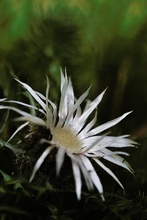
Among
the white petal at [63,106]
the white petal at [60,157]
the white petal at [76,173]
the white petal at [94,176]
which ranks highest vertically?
the white petal at [63,106]

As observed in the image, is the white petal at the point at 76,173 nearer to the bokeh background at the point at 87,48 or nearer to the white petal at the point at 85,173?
the white petal at the point at 85,173

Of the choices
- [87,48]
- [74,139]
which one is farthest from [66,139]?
[87,48]

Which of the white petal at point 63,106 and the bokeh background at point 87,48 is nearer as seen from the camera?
the white petal at point 63,106

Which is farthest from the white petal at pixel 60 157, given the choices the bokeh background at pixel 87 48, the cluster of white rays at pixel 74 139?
the bokeh background at pixel 87 48

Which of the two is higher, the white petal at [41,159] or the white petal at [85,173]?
the white petal at [41,159]

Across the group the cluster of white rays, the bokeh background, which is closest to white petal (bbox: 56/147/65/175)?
the cluster of white rays

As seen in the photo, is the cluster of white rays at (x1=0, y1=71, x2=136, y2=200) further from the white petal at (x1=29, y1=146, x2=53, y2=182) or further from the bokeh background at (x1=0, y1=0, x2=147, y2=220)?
the bokeh background at (x1=0, y1=0, x2=147, y2=220)

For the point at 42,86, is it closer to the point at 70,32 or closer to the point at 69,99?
the point at 70,32
